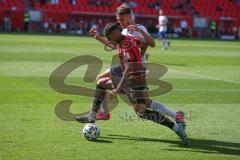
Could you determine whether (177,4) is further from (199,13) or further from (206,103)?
(206,103)

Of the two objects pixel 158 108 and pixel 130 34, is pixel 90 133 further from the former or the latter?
pixel 130 34

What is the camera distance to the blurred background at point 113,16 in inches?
2135

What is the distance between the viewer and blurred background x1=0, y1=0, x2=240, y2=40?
2135 inches

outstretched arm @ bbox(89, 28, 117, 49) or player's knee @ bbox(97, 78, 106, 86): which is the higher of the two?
outstretched arm @ bbox(89, 28, 117, 49)

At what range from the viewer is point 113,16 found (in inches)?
2254

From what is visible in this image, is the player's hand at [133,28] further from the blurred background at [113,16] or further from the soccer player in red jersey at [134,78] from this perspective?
the blurred background at [113,16]

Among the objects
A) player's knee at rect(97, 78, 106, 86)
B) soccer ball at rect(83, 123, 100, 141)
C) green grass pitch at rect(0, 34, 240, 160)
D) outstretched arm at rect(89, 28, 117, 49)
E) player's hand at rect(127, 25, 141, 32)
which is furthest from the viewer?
player's knee at rect(97, 78, 106, 86)

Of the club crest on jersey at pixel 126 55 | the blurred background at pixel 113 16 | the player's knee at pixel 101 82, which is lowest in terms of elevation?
the blurred background at pixel 113 16

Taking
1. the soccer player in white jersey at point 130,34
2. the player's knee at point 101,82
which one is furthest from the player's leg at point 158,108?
the player's knee at point 101,82

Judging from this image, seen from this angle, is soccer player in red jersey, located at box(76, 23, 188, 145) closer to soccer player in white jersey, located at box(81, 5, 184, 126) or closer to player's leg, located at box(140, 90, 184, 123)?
player's leg, located at box(140, 90, 184, 123)

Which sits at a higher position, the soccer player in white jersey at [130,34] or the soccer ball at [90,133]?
the soccer player in white jersey at [130,34]

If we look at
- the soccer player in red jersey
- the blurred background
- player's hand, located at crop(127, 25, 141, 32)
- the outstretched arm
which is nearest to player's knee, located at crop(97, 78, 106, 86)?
the soccer player in red jersey

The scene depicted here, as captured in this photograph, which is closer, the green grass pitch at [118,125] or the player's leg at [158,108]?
the green grass pitch at [118,125]

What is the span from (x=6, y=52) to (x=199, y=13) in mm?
36760
